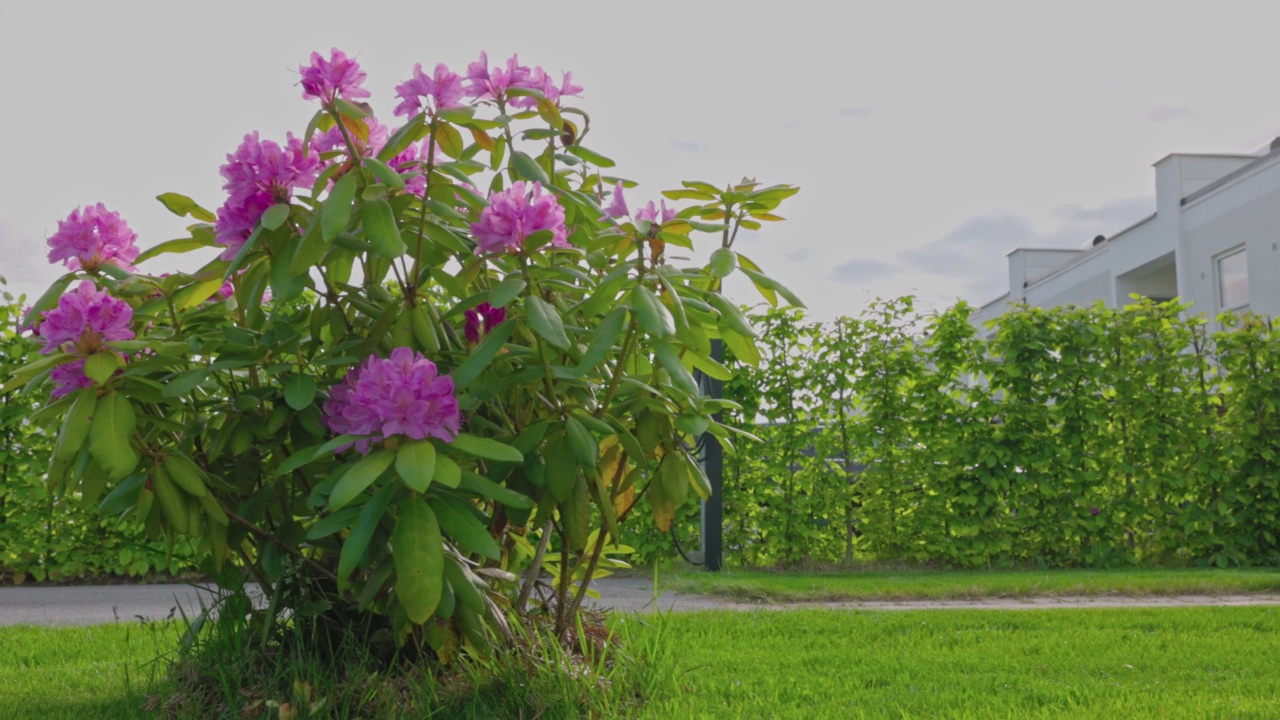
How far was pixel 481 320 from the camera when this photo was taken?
10.2 feet

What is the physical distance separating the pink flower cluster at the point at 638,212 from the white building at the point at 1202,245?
52.2ft

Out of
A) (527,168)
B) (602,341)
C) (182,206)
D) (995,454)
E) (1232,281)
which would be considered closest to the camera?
(602,341)

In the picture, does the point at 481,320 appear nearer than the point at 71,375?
No

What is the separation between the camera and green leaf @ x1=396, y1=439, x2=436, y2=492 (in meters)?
2.36

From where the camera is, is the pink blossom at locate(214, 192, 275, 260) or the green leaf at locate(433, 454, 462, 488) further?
the pink blossom at locate(214, 192, 275, 260)

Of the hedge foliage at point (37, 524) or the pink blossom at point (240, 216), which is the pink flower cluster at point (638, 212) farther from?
the hedge foliage at point (37, 524)

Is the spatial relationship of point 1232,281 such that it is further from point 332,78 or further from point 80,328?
point 80,328

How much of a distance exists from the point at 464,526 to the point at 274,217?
94cm

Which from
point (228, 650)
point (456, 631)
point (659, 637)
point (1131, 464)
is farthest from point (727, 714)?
point (1131, 464)

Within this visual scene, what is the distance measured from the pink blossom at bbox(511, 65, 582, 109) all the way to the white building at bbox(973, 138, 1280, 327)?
51.6ft

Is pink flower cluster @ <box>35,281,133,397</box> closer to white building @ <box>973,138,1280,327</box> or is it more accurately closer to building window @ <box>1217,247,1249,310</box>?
white building @ <box>973,138,1280,327</box>

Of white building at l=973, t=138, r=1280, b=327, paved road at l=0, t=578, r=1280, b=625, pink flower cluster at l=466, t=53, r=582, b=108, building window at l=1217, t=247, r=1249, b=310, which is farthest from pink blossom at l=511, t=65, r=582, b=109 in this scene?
building window at l=1217, t=247, r=1249, b=310

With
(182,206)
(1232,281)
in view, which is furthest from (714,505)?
(1232,281)

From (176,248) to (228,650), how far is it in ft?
4.04
